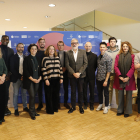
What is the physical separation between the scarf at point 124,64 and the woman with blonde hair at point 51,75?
1377 mm

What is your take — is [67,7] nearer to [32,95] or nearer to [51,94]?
[51,94]

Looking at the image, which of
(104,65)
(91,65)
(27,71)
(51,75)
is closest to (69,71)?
(51,75)

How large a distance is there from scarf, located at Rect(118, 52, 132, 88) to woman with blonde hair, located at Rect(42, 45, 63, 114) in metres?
1.38

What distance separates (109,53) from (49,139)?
2.43 m

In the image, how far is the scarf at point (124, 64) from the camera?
10.8 feet

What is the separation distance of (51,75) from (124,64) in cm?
162

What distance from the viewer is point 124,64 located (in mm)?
3324

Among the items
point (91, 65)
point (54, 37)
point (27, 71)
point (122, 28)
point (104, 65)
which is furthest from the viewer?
point (122, 28)

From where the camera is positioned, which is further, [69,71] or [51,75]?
[69,71]

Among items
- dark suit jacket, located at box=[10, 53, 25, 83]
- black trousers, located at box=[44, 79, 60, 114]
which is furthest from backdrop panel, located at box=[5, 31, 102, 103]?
black trousers, located at box=[44, 79, 60, 114]

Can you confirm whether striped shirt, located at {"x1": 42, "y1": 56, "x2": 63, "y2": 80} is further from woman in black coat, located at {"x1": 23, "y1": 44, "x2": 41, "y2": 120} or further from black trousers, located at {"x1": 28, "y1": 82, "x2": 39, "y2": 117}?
black trousers, located at {"x1": 28, "y1": 82, "x2": 39, "y2": 117}

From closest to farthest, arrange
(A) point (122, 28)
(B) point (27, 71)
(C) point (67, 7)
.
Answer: (B) point (27, 71) < (C) point (67, 7) < (A) point (122, 28)

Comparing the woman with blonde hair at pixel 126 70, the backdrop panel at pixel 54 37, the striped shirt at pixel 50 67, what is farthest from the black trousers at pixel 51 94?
the woman with blonde hair at pixel 126 70

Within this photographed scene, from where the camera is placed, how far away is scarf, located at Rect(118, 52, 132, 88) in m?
3.30
